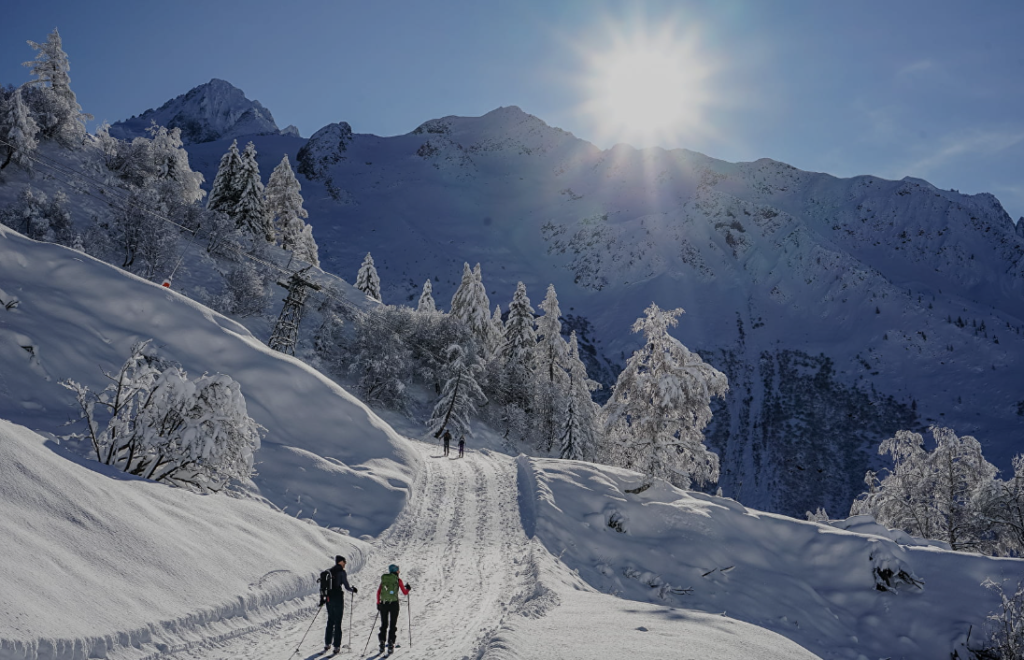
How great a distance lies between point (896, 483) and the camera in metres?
27.5

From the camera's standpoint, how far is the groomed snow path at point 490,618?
8039 millimetres

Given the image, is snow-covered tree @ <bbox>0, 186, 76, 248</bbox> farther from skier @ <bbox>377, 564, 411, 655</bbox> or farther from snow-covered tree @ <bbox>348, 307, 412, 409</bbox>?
skier @ <bbox>377, 564, 411, 655</bbox>

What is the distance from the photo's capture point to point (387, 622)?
847 centimetres

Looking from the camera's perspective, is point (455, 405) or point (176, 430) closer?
point (176, 430)

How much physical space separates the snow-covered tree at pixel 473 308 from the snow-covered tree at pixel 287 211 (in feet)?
57.0

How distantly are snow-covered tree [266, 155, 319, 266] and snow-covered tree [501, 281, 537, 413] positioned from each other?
23.4m

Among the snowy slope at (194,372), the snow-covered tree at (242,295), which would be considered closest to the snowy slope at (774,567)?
the snowy slope at (194,372)

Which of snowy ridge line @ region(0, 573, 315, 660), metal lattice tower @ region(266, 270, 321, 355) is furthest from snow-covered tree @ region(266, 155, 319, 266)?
snowy ridge line @ region(0, 573, 315, 660)

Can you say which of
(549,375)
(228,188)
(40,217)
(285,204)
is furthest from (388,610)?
(285,204)

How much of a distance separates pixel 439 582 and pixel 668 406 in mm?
12074

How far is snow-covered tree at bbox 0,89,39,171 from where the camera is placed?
3306cm

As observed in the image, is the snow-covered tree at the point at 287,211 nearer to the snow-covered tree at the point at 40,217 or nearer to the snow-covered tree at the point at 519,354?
the snow-covered tree at the point at 40,217

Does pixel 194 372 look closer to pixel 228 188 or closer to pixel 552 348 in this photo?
pixel 552 348

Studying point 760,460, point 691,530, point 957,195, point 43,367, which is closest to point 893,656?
point 691,530
